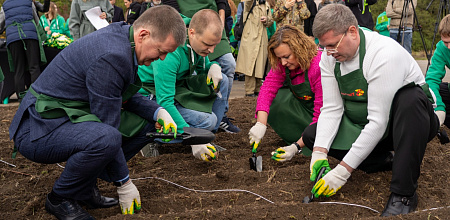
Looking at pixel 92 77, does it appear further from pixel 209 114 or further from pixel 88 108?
pixel 209 114

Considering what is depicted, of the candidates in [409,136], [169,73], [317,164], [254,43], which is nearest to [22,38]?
[254,43]

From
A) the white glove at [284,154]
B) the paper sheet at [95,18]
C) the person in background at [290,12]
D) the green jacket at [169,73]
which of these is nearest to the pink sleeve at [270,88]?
the white glove at [284,154]

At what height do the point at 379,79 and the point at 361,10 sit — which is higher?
the point at 379,79

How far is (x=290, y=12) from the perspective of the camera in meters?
5.87

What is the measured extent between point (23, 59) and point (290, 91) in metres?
4.01

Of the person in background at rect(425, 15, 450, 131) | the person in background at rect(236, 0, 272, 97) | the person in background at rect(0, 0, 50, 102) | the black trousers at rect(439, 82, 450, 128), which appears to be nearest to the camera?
the person in background at rect(425, 15, 450, 131)

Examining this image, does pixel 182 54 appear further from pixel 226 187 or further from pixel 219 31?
pixel 226 187

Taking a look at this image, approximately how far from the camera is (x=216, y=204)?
2498mm

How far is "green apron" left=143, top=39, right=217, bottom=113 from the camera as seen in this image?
3529mm

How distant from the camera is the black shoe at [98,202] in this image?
97.1 inches

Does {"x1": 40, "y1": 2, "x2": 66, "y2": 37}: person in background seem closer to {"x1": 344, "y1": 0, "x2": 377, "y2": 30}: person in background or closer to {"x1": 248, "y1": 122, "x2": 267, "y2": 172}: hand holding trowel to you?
{"x1": 344, "y1": 0, "x2": 377, "y2": 30}: person in background

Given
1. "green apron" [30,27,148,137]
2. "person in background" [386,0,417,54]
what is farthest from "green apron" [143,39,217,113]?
"person in background" [386,0,417,54]

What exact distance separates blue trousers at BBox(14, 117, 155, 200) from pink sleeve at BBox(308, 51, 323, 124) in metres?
1.53

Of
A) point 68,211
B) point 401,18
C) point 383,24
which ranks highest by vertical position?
point 68,211
